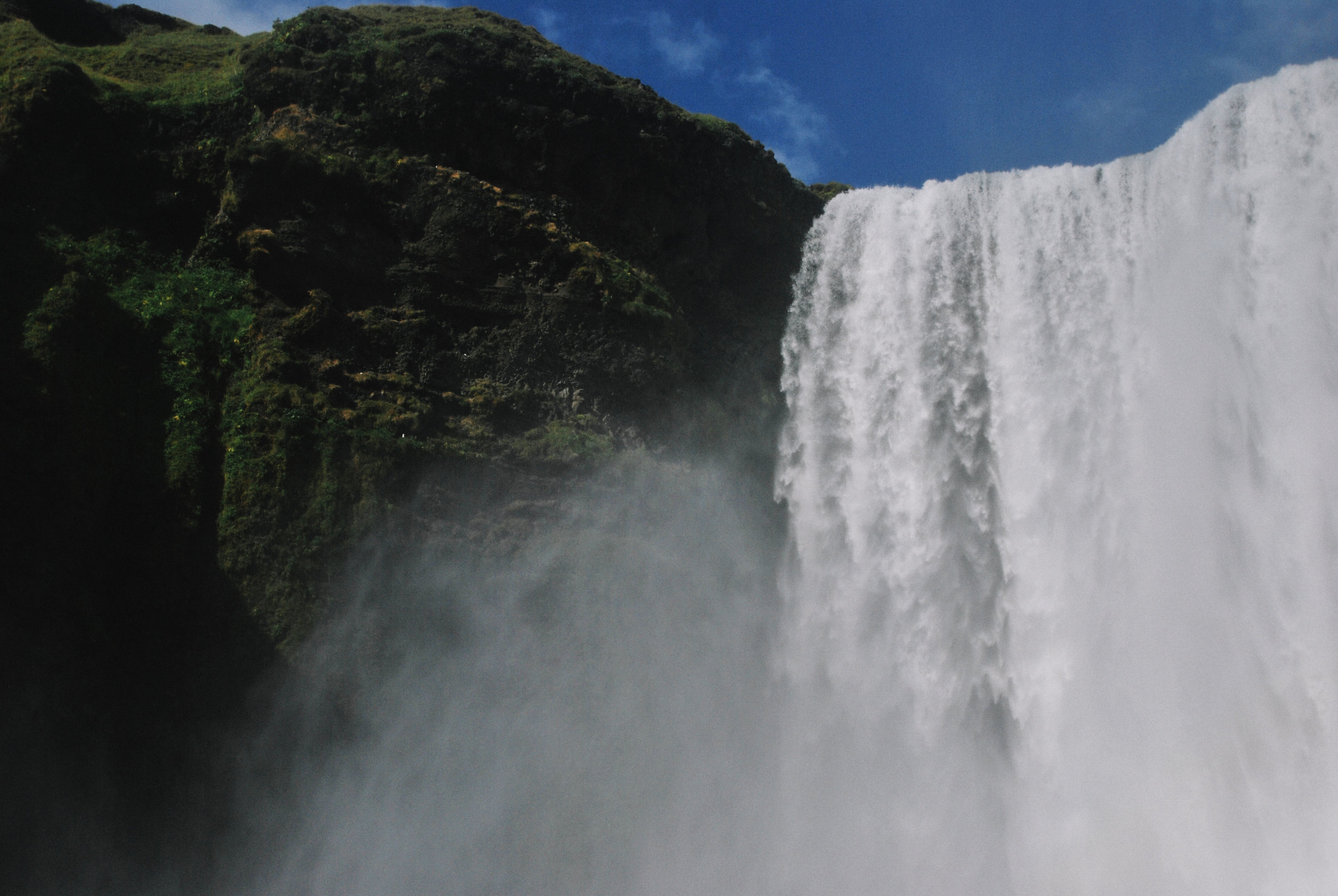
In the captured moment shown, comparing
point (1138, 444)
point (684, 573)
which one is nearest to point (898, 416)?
point (1138, 444)

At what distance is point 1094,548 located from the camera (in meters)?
15.1

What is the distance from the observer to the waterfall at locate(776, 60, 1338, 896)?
44.6ft

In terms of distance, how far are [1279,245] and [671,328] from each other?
1040cm

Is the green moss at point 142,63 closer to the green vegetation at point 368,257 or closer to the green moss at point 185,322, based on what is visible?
the green vegetation at point 368,257

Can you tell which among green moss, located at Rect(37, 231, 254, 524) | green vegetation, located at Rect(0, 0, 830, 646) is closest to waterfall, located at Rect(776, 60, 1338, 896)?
green vegetation, located at Rect(0, 0, 830, 646)

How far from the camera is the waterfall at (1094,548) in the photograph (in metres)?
13.6

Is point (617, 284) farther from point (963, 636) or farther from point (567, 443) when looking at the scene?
point (963, 636)

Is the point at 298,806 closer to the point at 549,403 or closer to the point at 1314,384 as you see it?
the point at 549,403

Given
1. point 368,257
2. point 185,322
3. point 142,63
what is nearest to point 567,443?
point 368,257

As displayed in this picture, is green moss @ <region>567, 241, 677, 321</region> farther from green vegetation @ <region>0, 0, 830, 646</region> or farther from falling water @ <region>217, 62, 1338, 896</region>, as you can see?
falling water @ <region>217, 62, 1338, 896</region>

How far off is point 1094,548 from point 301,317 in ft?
46.5

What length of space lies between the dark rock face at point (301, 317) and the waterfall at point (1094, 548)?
323 centimetres

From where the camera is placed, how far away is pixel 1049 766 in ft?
47.5

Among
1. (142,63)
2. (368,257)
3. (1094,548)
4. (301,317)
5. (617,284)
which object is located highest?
(142,63)
